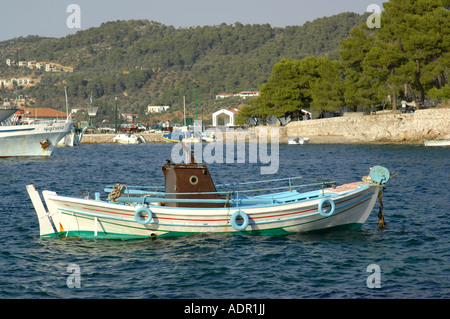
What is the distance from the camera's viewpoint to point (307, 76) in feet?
316

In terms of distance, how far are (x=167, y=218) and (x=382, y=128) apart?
216 feet

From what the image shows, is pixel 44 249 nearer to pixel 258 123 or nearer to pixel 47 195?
pixel 47 195

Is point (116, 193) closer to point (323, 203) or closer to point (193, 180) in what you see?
point (193, 180)

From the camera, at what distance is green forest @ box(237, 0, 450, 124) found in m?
75.5

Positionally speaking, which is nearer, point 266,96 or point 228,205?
point 228,205

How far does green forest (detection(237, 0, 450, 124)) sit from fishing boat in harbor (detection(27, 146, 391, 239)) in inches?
2293

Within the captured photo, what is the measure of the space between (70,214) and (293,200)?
811cm

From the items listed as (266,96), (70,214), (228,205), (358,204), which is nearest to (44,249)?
(70,214)

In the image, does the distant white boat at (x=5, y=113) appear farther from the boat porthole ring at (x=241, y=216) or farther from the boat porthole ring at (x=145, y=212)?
the boat porthole ring at (x=241, y=216)

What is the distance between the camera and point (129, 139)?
4294 inches

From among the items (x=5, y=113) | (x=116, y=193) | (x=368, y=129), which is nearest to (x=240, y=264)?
(x=116, y=193)

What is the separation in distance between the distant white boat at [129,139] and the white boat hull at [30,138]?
45.4 metres
